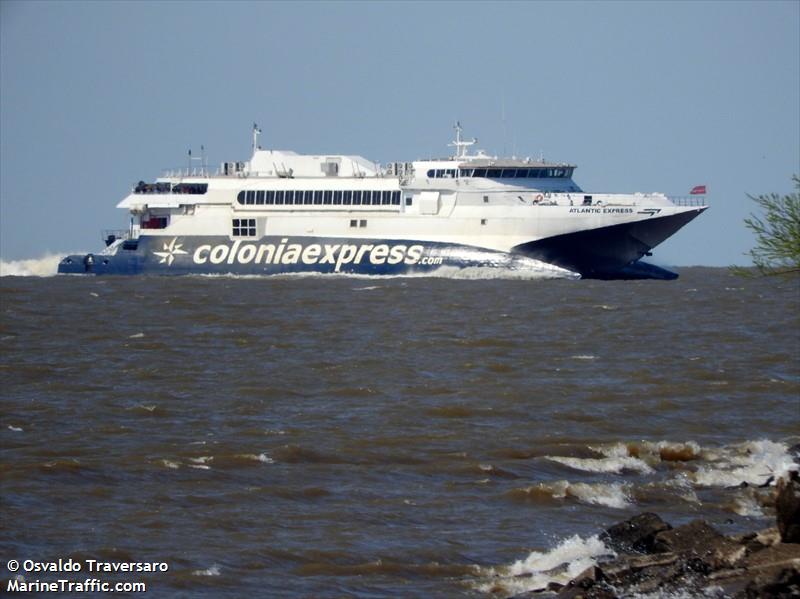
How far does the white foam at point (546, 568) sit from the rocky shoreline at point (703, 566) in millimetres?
325

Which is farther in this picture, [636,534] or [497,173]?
[497,173]

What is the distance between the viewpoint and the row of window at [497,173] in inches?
2411

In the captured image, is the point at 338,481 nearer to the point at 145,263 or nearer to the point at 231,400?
the point at 231,400

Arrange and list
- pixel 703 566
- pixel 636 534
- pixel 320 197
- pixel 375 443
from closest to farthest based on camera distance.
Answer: pixel 703 566 → pixel 636 534 → pixel 375 443 → pixel 320 197

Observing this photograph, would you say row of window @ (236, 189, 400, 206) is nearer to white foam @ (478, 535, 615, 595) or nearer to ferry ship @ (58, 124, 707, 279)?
ferry ship @ (58, 124, 707, 279)

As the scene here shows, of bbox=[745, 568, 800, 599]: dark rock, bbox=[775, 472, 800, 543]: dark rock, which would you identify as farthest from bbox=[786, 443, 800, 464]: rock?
bbox=[745, 568, 800, 599]: dark rock

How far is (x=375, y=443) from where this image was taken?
20.9 metres

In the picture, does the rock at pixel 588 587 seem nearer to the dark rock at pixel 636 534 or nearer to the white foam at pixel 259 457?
the dark rock at pixel 636 534

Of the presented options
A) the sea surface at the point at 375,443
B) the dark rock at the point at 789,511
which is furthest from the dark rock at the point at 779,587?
the sea surface at the point at 375,443

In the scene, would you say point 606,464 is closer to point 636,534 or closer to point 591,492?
point 591,492

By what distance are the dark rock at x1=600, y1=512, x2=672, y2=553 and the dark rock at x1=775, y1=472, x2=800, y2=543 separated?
1390 millimetres

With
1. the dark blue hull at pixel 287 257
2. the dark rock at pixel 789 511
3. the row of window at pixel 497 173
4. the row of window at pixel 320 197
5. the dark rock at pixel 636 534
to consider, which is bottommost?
the dark rock at pixel 636 534

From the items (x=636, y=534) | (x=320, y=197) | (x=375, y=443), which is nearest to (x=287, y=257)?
(x=320, y=197)

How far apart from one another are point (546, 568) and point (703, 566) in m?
2.27
